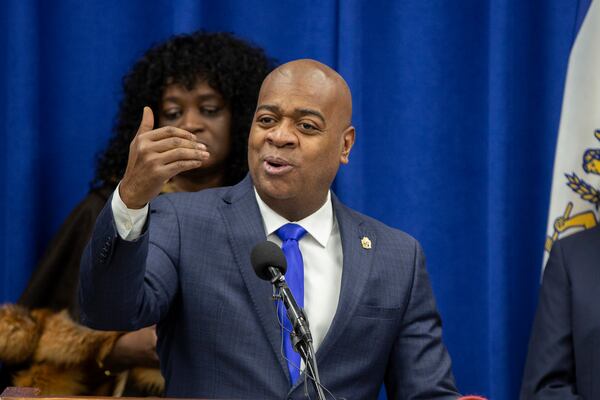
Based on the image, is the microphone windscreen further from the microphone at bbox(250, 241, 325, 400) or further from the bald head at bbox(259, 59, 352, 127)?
the bald head at bbox(259, 59, 352, 127)

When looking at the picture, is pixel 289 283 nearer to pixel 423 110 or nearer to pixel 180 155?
pixel 180 155

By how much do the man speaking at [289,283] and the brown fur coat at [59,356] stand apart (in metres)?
0.54

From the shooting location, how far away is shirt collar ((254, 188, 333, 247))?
90.4 inches

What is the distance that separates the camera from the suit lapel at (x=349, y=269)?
2.17 m

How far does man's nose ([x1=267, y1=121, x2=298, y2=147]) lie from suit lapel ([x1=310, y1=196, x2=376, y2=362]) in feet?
0.79

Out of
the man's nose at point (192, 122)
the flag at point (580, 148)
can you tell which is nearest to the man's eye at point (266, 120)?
the man's nose at point (192, 122)

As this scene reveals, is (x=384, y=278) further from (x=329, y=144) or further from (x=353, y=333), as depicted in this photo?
(x=329, y=144)

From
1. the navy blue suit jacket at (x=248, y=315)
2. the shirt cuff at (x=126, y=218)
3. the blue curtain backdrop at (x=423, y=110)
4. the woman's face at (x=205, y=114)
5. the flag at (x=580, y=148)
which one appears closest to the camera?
the shirt cuff at (x=126, y=218)

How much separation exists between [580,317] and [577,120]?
2.29ft

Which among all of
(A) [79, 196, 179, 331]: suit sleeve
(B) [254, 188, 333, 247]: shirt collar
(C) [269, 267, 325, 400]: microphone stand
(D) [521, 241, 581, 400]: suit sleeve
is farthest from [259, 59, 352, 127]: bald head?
(D) [521, 241, 581, 400]: suit sleeve

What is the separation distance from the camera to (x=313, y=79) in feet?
7.61

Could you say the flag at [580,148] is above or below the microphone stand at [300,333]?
above

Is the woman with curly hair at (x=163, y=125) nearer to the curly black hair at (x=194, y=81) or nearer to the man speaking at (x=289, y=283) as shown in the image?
the curly black hair at (x=194, y=81)

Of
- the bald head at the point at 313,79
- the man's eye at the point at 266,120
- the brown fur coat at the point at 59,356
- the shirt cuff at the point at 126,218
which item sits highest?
the bald head at the point at 313,79
